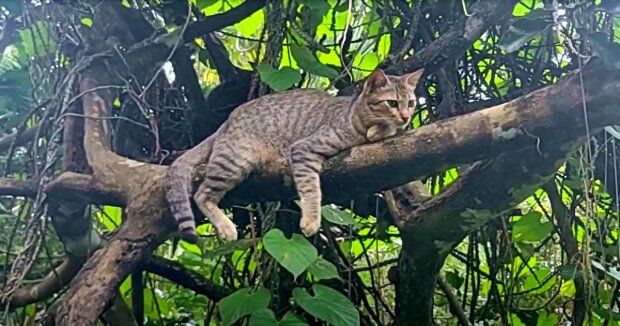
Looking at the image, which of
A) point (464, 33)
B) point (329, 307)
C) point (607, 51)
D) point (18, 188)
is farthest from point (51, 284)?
point (607, 51)

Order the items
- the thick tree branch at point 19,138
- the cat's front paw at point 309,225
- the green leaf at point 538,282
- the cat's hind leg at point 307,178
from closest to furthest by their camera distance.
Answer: the cat's hind leg at point 307,178, the cat's front paw at point 309,225, the thick tree branch at point 19,138, the green leaf at point 538,282

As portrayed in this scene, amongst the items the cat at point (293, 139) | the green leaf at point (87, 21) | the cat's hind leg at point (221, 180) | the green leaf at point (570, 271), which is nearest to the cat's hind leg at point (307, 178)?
the cat at point (293, 139)

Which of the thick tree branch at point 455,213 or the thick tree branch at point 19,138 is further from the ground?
the thick tree branch at point 19,138

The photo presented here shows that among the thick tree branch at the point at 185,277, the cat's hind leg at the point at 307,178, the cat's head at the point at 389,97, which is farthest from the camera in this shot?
the thick tree branch at the point at 185,277

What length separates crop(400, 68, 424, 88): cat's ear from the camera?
1898 mm

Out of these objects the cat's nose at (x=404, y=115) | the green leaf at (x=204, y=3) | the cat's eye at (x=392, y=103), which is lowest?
the cat's nose at (x=404, y=115)

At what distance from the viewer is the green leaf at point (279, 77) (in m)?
1.85

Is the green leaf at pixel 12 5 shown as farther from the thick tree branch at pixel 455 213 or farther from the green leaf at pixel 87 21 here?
the thick tree branch at pixel 455 213

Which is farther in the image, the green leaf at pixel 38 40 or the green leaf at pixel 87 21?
the green leaf at pixel 87 21

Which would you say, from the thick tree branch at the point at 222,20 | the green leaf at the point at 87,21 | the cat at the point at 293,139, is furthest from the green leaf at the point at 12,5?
the cat at the point at 293,139

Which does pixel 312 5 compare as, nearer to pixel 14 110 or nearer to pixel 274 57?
pixel 274 57

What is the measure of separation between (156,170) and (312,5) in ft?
1.86

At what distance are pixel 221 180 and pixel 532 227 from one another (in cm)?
95

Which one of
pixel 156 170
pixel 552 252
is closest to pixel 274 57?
pixel 156 170
